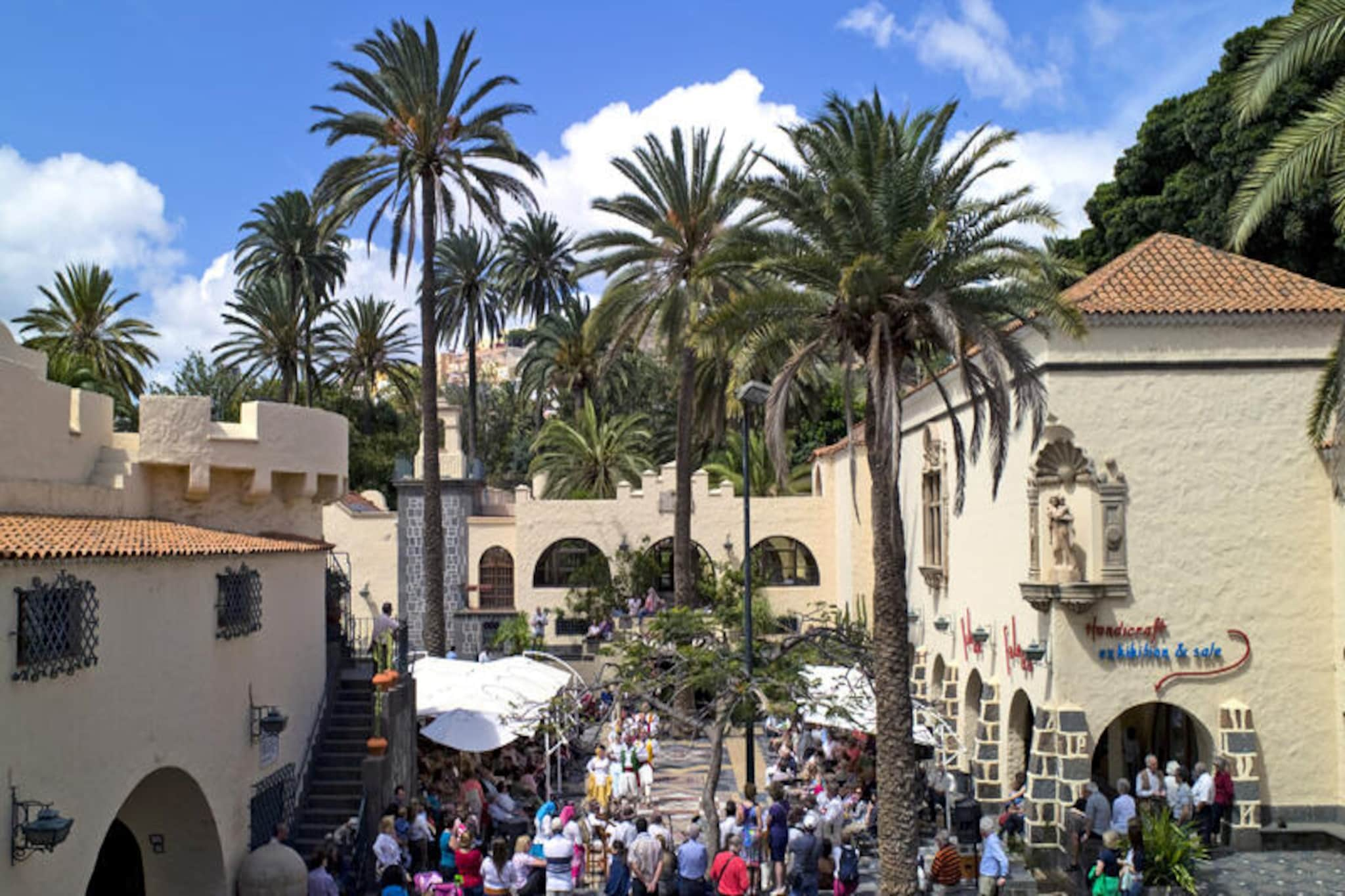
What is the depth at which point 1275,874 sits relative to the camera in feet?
58.6

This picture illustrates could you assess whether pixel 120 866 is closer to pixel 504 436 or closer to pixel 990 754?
pixel 990 754

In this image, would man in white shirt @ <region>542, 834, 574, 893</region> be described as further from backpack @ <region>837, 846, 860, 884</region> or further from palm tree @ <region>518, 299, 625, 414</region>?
palm tree @ <region>518, 299, 625, 414</region>

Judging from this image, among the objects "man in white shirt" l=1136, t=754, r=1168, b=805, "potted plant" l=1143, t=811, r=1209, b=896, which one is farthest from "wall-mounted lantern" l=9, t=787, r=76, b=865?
"man in white shirt" l=1136, t=754, r=1168, b=805

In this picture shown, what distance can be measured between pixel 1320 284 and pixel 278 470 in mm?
16213

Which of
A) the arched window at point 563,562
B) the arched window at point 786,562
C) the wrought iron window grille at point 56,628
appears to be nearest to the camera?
the wrought iron window grille at point 56,628

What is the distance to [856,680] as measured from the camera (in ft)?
70.4

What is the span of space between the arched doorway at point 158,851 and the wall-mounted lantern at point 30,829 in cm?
470

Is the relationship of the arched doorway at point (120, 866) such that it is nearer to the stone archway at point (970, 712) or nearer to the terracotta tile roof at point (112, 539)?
the terracotta tile roof at point (112, 539)

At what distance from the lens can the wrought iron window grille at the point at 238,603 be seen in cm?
1457

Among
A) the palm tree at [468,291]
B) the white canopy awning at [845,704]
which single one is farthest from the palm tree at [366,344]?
the white canopy awning at [845,704]

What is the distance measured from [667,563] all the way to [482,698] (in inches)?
666

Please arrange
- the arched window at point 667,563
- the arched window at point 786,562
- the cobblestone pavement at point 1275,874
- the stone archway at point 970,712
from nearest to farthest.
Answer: the cobblestone pavement at point 1275,874 < the stone archway at point 970,712 < the arched window at point 667,563 < the arched window at point 786,562

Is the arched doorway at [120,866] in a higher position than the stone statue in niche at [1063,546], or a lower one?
lower

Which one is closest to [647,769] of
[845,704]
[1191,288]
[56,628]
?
[845,704]
